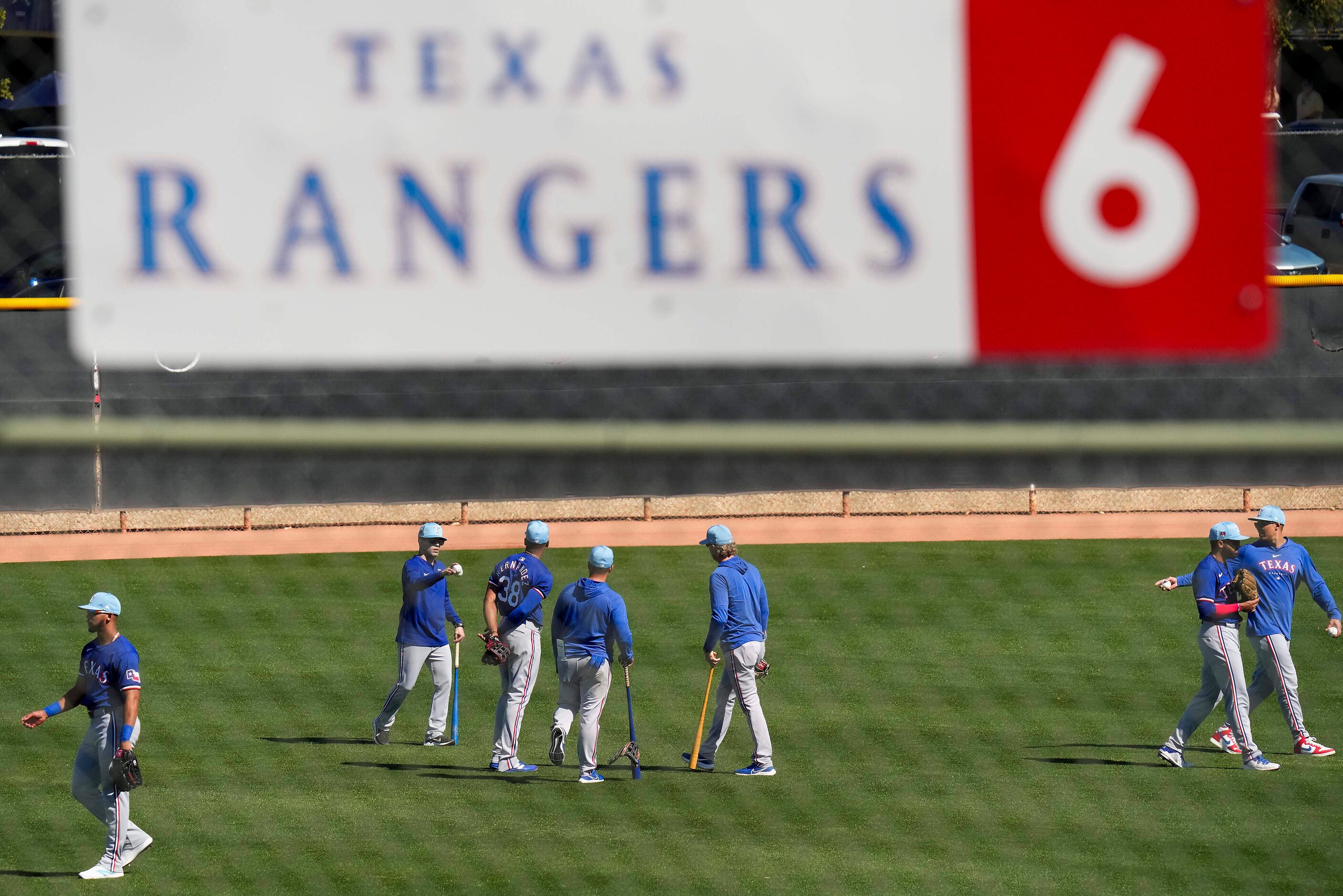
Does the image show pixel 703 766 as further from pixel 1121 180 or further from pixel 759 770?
pixel 1121 180

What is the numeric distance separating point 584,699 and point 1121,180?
31.6 feet

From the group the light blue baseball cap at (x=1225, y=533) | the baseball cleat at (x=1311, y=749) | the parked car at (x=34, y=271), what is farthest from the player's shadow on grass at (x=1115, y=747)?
the parked car at (x=34, y=271)

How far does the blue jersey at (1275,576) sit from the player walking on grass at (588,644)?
4.41 m

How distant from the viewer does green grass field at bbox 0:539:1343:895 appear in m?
10.8

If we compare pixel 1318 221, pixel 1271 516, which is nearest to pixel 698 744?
pixel 1271 516

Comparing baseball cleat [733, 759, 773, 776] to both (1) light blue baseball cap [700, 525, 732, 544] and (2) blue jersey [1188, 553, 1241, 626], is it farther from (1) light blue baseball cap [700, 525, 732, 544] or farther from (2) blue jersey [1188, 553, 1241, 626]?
(2) blue jersey [1188, 553, 1241, 626]

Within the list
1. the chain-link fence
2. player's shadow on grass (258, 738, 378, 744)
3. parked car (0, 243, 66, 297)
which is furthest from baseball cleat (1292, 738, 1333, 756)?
parked car (0, 243, 66, 297)

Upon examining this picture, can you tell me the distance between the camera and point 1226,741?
531 inches

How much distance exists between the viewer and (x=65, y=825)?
11.6 meters

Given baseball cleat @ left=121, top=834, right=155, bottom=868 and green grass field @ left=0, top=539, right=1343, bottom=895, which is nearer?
baseball cleat @ left=121, top=834, right=155, bottom=868

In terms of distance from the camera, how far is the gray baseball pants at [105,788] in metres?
10.3

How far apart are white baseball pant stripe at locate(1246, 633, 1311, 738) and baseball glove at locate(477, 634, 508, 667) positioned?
17.5 ft

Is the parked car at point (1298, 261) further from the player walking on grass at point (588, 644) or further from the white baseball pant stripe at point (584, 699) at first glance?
the white baseball pant stripe at point (584, 699)

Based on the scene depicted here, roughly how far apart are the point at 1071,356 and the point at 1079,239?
29cm
